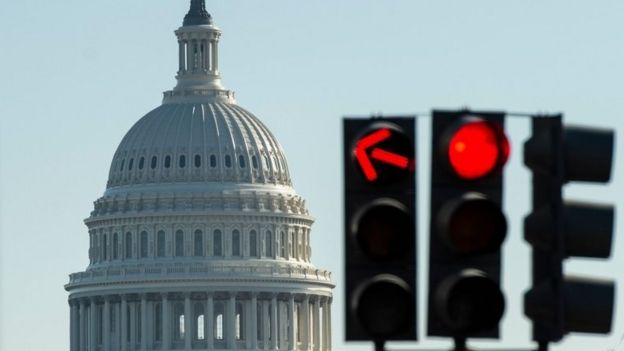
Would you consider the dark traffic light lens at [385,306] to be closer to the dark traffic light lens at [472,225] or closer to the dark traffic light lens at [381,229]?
the dark traffic light lens at [381,229]

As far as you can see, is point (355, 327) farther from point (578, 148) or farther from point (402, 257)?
point (578, 148)

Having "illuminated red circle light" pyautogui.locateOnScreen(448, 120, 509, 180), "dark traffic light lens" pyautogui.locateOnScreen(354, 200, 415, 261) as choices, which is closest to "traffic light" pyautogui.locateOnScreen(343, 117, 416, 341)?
"dark traffic light lens" pyautogui.locateOnScreen(354, 200, 415, 261)

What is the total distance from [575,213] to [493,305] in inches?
31.9

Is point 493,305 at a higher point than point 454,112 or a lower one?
lower

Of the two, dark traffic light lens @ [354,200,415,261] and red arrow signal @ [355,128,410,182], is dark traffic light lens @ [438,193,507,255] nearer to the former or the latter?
dark traffic light lens @ [354,200,415,261]

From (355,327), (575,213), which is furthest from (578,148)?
(355,327)

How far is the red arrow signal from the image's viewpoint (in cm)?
2127

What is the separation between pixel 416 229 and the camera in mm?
21016

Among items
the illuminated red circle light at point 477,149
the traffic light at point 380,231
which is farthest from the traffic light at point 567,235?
the traffic light at point 380,231

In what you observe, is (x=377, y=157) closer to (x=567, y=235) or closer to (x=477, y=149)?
(x=477, y=149)

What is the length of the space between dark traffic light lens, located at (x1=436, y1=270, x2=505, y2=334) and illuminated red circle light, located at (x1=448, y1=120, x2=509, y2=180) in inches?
28.4

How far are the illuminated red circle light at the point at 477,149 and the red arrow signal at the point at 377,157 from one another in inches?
14.0

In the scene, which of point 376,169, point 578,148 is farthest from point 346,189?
point 578,148

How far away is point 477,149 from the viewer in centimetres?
2117
